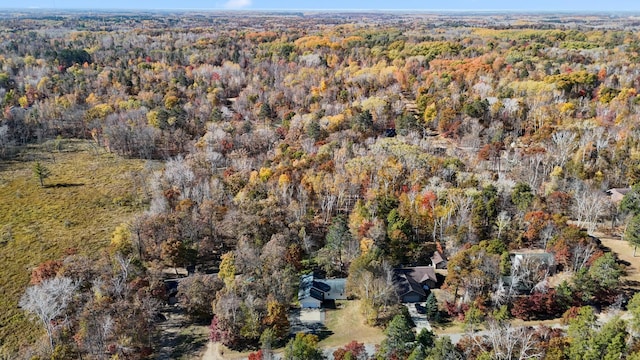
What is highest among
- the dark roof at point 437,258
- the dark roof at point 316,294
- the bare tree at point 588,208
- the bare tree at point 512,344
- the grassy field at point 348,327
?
the bare tree at point 588,208

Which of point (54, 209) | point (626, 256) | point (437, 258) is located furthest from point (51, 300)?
point (626, 256)

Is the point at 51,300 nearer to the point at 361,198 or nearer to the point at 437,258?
the point at 361,198

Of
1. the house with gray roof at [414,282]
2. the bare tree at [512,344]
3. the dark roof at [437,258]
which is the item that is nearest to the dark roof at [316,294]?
the house with gray roof at [414,282]

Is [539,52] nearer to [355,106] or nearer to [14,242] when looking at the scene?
[355,106]

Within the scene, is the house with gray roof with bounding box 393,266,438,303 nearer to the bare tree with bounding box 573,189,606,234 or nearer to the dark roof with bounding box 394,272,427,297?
the dark roof with bounding box 394,272,427,297

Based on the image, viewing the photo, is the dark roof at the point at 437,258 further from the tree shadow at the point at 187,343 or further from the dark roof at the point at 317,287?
the tree shadow at the point at 187,343

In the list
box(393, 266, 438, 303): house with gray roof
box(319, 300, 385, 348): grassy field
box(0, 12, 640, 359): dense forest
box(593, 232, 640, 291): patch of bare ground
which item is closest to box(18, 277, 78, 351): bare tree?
box(0, 12, 640, 359): dense forest
